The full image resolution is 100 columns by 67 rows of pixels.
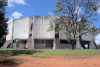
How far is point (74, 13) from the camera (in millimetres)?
17562

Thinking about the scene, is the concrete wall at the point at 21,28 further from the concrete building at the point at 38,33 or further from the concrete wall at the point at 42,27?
the concrete wall at the point at 42,27

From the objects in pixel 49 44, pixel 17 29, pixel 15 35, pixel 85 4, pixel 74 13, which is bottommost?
pixel 49 44

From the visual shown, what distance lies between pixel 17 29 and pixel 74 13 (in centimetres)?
1945

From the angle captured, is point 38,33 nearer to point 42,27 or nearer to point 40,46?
point 42,27

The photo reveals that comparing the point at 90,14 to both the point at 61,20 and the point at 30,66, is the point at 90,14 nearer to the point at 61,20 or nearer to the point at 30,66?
the point at 61,20

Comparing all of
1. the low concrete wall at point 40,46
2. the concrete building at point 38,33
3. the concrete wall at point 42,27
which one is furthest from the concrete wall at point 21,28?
the low concrete wall at point 40,46

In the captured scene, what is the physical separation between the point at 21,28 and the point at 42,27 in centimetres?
697

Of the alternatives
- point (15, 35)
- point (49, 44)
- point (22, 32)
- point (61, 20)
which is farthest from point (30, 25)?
point (61, 20)

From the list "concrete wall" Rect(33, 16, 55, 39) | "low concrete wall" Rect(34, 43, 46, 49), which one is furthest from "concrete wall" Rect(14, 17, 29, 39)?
"low concrete wall" Rect(34, 43, 46, 49)

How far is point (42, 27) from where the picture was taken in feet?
89.9

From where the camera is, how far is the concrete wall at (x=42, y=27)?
2698cm

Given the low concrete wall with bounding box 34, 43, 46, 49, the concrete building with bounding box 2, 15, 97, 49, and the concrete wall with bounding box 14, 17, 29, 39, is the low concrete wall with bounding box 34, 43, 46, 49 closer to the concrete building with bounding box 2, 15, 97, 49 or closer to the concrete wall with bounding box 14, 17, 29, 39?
the concrete building with bounding box 2, 15, 97, 49

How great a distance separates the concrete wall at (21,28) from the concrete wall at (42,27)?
284cm

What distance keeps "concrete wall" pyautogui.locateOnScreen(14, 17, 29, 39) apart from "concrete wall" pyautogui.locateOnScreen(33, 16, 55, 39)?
284cm
